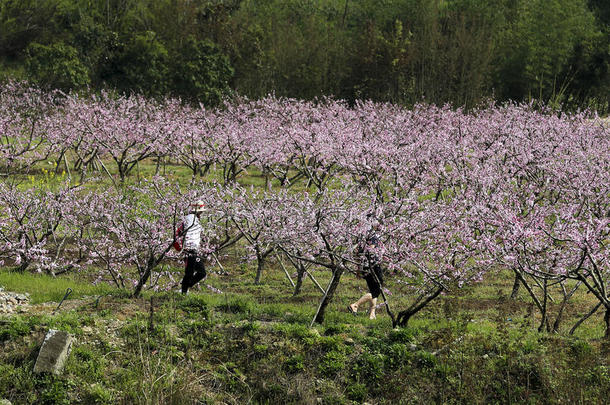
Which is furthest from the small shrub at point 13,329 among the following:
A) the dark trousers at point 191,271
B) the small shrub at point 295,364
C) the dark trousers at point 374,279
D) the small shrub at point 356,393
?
Answer: the dark trousers at point 374,279

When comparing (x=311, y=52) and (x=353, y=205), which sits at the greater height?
(x=311, y=52)

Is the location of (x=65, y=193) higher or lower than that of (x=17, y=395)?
higher

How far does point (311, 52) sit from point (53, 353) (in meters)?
39.0

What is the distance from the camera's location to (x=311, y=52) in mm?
45031

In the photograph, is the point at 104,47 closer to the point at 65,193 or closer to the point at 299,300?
the point at 65,193

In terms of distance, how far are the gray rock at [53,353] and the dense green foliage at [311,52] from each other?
2950 centimetres

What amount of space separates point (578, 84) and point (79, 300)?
139ft

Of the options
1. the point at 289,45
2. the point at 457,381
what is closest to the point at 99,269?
the point at 457,381

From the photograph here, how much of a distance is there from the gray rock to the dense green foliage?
2950 centimetres

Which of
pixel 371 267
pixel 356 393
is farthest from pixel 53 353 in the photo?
pixel 371 267

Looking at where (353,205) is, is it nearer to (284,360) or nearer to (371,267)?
(371,267)

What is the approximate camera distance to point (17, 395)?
821cm

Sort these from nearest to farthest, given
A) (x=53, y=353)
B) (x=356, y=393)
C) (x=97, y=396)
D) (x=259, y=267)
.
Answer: (x=97, y=396) → (x=53, y=353) → (x=356, y=393) → (x=259, y=267)

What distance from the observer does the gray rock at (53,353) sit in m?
8.43
